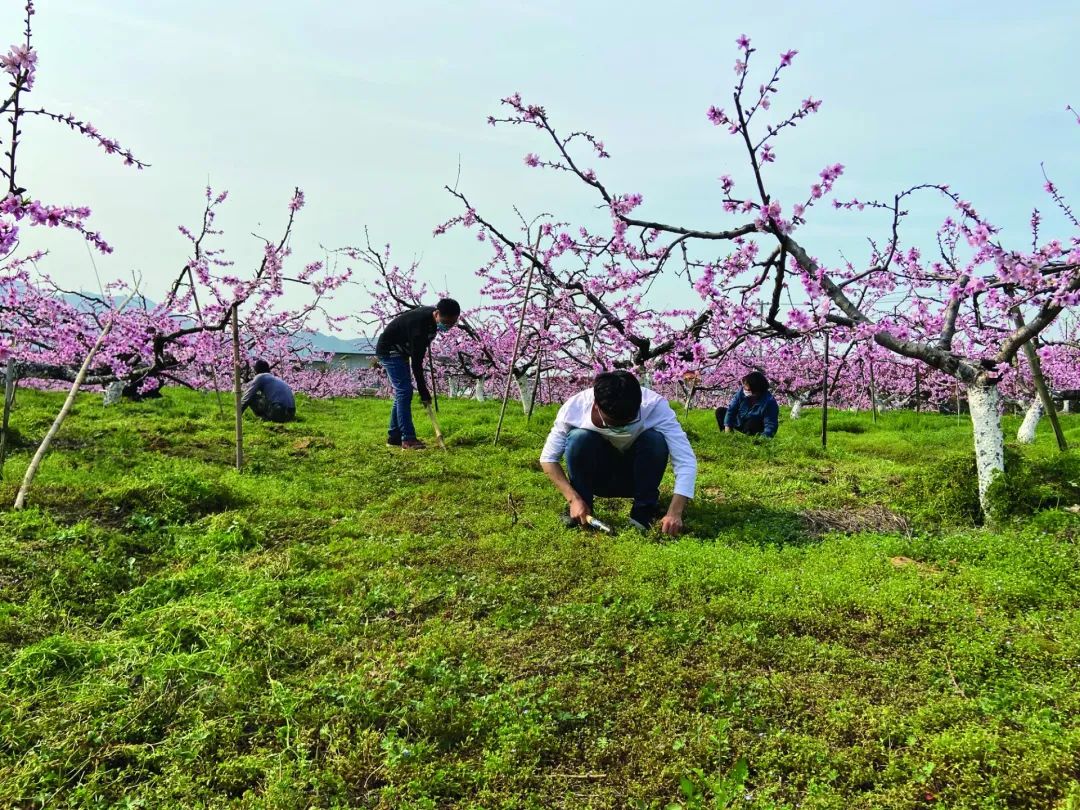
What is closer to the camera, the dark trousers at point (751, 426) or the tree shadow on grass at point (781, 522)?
the tree shadow on grass at point (781, 522)

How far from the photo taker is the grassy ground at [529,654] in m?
2.04

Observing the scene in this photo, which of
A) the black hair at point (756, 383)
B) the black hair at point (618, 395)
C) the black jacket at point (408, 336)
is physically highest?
the black jacket at point (408, 336)

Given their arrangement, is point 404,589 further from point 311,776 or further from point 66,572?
point 66,572

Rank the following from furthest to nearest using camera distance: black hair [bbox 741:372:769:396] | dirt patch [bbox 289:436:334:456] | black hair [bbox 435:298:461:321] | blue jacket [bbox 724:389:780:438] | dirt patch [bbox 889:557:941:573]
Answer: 1. blue jacket [bbox 724:389:780:438]
2. black hair [bbox 741:372:769:396]
3. dirt patch [bbox 289:436:334:456]
4. black hair [bbox 435:298:461:321]
5. dirt patch [bbox 889:557:941:573]

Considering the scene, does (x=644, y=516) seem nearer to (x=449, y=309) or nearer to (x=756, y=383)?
(x=449, y=309)

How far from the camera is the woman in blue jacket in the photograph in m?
9.79

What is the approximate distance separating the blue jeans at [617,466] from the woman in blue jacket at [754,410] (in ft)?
17.7

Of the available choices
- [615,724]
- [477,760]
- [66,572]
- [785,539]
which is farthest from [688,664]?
[66,572]

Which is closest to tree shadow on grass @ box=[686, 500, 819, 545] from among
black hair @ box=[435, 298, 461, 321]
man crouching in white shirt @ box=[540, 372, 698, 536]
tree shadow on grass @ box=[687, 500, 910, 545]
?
tree shadow on grass @ box=[687, 500, 910, 545]

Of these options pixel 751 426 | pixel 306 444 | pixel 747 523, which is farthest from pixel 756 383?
pixel 306 444

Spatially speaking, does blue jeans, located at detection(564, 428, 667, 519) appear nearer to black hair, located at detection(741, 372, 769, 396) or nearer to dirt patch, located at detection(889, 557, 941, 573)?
dirt patch, located at detection(889, 557, 941, 573)

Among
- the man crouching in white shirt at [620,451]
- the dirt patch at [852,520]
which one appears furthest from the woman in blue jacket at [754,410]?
the man crouching in white shirt at [620,451]

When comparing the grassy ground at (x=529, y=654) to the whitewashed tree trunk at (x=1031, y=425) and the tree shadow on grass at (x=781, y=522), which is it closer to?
the tree shadow on grass at (x=781, y=522)

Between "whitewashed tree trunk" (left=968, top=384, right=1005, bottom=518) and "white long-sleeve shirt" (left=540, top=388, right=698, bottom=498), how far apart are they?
2373 millimetres
